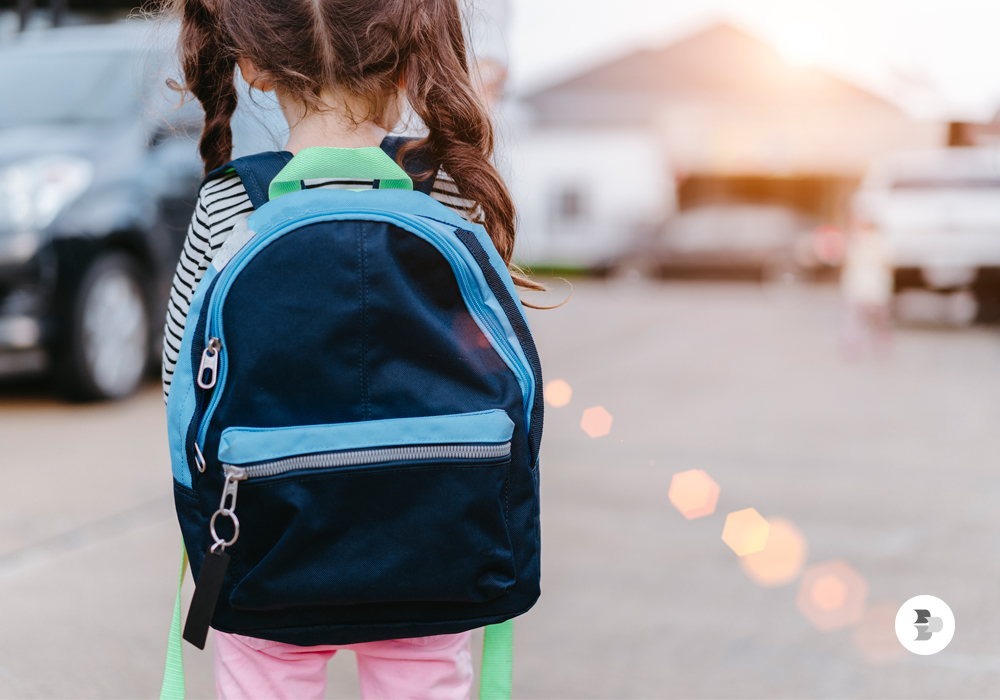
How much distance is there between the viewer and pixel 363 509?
1.26m

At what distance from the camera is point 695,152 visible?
3078 centimetres

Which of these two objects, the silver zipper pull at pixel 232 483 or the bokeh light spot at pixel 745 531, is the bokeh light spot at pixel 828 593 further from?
the silver zipper pull at pixel 232 483

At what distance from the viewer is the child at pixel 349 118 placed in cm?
136

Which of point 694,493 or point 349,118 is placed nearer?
point 349,118

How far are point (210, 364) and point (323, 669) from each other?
0.52 metres

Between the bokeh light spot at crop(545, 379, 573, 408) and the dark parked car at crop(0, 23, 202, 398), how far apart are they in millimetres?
2473

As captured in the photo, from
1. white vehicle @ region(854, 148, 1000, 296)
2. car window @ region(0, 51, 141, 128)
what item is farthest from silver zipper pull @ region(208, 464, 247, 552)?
white vehicle @ region(854, 148, 1000, 296)

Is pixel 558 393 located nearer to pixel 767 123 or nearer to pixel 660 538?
pixel 660 538

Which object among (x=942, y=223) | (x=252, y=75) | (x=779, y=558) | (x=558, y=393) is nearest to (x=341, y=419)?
(x=252, y=75)

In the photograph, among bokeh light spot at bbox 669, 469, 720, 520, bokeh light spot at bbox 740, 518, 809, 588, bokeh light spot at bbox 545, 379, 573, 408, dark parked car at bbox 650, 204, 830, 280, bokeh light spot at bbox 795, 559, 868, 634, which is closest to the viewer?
bokeh light spot at bbox 795, 559, 868, 634

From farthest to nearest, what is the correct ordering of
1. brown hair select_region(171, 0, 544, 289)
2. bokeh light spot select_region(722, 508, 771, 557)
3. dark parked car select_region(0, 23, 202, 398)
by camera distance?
1. dark parked car select_region(0, 23, 202, 398)
2. bokeh light spot select_region(722, 508, 771, 557)
3. brown hair select_region(171, 0, 544, 289)

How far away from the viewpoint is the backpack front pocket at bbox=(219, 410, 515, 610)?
1246 millimetres

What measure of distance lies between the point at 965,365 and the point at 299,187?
7875 mm

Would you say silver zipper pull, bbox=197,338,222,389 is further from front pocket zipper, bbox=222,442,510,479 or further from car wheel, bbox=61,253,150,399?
car wheel, bbox=61,253,150,399
